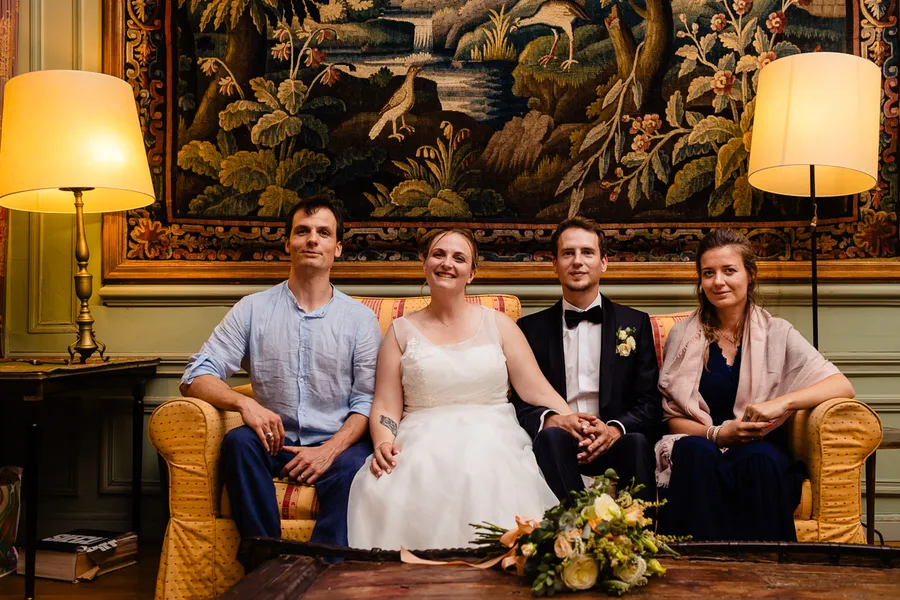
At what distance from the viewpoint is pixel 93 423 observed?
325 centimetres

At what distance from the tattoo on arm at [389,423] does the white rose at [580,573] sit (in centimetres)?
117

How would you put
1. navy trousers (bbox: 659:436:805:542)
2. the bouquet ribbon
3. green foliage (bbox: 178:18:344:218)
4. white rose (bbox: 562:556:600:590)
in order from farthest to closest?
green foliage (bbox: 178:18:344:218)
navy trousers (bbox: 659:436:805:542)
the bouquet ribbon
white rose (bbox: 562:556:600:590)

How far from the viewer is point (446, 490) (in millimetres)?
2051

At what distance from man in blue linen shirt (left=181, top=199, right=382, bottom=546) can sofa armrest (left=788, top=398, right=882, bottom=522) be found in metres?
1.43

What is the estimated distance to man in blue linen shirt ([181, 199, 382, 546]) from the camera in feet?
7.88

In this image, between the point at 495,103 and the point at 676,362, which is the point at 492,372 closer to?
the point at 676,362

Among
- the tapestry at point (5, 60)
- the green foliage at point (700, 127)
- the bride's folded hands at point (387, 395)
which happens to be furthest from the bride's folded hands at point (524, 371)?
the tapestry at point (5, 60)

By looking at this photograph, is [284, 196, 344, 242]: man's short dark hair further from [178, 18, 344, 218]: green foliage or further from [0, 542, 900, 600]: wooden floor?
[0, 542, 900, 600]: wooden floor

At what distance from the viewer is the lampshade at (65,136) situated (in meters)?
2.67

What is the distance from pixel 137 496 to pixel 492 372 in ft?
5.53

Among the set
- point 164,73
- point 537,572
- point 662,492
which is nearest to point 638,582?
point 537,572

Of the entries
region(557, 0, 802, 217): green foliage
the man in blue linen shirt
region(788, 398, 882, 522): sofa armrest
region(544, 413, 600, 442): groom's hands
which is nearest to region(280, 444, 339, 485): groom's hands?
the man in blue linen shirt

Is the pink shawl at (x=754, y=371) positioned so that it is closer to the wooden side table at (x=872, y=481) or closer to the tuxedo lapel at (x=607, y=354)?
the tuxedo lapel at (x=607, y=354)

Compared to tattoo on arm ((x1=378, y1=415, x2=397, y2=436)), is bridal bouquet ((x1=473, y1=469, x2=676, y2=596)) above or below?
below
